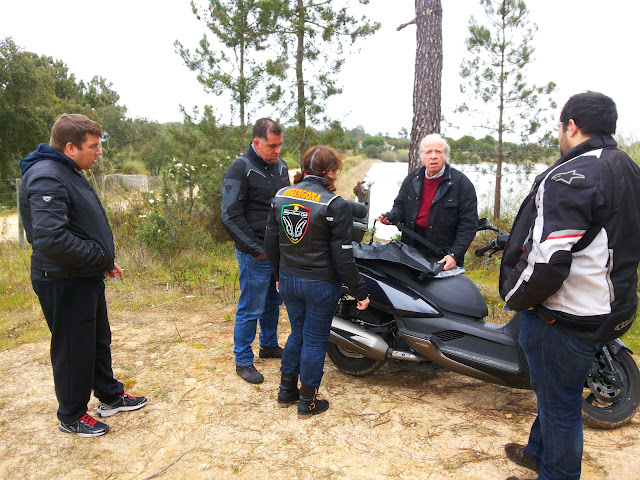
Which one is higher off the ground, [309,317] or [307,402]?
[309,317]

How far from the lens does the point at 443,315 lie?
120 inches

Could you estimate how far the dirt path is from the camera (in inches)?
96.7

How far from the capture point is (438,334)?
9.91 ft

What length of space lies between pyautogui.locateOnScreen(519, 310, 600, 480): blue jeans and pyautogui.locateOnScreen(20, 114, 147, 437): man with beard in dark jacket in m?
2.28

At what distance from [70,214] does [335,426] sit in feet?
6.50

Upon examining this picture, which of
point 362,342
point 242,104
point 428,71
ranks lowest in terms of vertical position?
point 362,342

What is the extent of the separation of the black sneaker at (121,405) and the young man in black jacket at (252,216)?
2.46 feet

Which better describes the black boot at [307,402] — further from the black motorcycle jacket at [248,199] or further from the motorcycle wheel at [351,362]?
the black motorcycle jacket at [248,199]

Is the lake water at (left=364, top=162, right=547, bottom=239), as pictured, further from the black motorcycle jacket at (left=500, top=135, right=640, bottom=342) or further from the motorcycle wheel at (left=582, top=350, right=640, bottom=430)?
the black motorcycle jacket at (left=500, top=135, right=640, bottom=342)

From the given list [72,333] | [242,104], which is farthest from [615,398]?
[242,104]

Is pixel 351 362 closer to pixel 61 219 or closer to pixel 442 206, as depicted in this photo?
pixel 442 206

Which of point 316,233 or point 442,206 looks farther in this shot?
point 442,206

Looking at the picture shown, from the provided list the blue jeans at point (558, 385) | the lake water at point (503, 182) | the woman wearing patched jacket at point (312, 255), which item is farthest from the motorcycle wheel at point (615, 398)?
the lake water at point (503, 182)

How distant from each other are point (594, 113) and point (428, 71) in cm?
455
